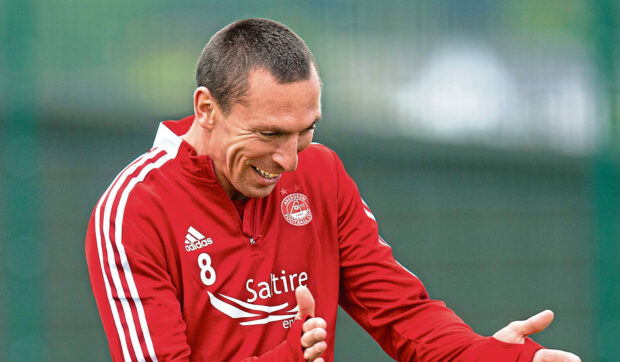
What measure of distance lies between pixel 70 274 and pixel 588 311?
2.73 metres

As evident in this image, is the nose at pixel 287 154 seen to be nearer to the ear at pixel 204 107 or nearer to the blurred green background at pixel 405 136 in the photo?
the ear at pixel 204 107

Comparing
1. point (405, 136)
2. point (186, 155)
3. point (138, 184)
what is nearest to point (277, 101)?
point (186, 155)

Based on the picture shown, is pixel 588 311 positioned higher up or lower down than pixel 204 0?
lower down

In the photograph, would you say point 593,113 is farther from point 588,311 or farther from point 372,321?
point 372,321

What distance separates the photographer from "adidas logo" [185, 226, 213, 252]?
2582 millimetres

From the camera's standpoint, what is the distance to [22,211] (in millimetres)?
4441

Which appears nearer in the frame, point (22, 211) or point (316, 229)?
point (316, 229)

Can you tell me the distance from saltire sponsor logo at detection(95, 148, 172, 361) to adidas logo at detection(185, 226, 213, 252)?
0.64 feet

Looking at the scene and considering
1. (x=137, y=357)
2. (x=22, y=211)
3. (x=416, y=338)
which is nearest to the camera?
(x=137, y=357)

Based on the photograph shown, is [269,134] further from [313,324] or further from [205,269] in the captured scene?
→ [313,324]

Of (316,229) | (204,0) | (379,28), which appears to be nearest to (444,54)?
(379,28)

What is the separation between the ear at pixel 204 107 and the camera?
2.58 metres

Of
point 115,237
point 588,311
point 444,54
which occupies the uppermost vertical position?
point 444,54

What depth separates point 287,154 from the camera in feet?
8.24
